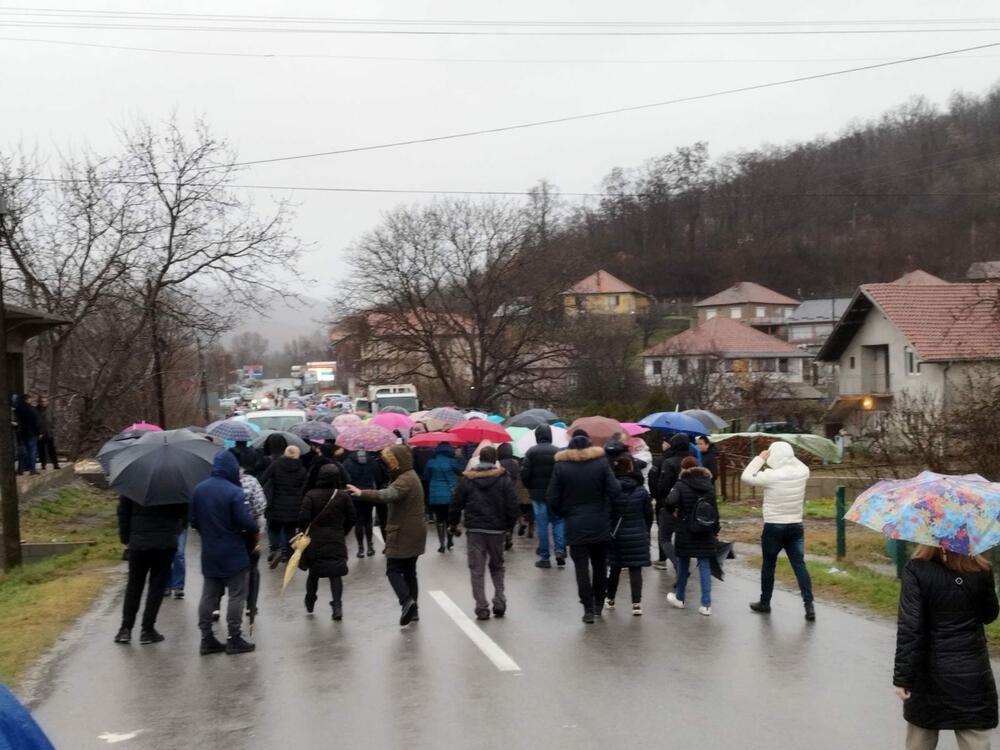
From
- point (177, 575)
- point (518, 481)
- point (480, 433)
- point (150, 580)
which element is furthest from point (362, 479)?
point (150, 580)

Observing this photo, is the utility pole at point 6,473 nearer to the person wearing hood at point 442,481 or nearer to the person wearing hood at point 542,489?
the person wearing hood at point 442,481

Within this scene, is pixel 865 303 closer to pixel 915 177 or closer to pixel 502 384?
pixel 502 384

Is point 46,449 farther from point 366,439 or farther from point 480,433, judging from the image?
point 366,439

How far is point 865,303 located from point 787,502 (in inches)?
1669

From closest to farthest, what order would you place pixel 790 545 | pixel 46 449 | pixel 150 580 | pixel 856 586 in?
pixel 150 580, pixel 790 545, pixel 856 586, pixel 46 449

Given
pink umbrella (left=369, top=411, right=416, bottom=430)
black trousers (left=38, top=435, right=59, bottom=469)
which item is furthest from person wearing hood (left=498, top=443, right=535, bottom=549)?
black trousers (left=38, top=435, right=59, bottom=469)

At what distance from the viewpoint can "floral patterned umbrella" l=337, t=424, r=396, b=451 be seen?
14267 mm

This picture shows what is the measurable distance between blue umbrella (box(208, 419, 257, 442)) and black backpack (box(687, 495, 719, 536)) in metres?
7.48

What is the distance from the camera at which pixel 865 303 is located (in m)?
50.1

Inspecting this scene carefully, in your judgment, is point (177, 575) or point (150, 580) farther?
point (177, 575)

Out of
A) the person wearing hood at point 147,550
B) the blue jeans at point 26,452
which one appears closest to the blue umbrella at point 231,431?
the person wearing hood at point 147,550

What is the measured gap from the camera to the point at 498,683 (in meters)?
8.19

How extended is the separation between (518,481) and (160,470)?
7468mm

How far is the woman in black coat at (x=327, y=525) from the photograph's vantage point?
10.7 m
